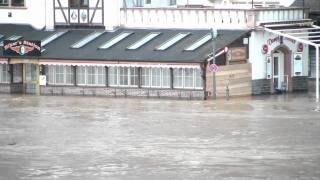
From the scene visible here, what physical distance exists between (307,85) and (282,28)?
167 inches

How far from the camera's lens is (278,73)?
194ft

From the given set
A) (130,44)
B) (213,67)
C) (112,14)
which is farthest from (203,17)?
(112,14)

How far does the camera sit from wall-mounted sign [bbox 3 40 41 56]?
5904 centimetres

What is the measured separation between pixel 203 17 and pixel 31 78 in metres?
10.5

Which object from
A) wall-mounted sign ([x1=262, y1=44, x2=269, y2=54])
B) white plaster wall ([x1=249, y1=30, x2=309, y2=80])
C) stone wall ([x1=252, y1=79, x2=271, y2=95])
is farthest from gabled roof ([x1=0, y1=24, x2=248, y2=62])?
stone wall ([x1=252, y1=79, x2=271, y2=95])

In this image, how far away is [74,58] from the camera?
5766 cm

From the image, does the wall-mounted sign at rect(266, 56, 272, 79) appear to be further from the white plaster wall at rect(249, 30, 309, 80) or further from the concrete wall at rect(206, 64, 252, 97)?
the concrete wall at rect(206, 64, 252, 97)

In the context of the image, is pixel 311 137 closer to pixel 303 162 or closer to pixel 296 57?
pixel 303 162

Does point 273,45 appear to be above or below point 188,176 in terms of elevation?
above

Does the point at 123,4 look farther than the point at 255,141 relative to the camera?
Yes

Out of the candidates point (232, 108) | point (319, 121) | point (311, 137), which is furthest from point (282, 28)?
point (311, 137)

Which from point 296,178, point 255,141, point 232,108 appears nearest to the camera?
point 296,178

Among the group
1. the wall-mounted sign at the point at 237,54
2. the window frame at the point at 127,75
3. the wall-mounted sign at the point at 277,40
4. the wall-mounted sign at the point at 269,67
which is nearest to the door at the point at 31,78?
the window frame at the point at 127,75

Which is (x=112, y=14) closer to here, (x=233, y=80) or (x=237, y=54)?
(x=237, y=54)
